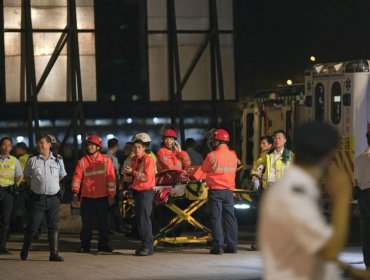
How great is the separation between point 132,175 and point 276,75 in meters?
9.18

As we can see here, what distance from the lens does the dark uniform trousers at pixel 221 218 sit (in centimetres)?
1459

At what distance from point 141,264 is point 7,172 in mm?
2827

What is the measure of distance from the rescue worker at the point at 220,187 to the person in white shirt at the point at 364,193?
289 centimetres

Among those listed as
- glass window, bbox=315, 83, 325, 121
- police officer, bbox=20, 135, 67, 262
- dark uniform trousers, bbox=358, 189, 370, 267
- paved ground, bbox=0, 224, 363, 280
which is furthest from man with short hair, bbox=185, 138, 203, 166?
dark uniform trousers, bbox=358, 189, 370, 267

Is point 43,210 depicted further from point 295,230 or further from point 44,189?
point 295,230

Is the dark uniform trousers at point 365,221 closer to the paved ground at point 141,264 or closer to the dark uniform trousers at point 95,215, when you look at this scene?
the paved ground at point 141,264

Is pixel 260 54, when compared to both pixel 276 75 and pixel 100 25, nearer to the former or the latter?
pixel 276 75

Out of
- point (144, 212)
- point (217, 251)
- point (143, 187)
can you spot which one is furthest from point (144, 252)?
point (217, 251)

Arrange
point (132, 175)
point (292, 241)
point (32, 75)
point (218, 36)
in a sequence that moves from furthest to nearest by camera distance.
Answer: point (218, 36)
point (32, 75)
point (132, 175)
point (292, 241)

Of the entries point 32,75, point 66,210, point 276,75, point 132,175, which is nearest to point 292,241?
point 132,175

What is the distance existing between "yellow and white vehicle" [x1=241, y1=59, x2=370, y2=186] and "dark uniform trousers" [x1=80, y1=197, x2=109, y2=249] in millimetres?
3431

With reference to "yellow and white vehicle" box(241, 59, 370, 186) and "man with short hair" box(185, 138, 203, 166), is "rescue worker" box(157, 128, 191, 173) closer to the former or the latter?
"yellow and white vehicle" box(241, 59, 370, 186)

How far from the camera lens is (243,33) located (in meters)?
23.0

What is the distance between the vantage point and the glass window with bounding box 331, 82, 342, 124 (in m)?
16.2
